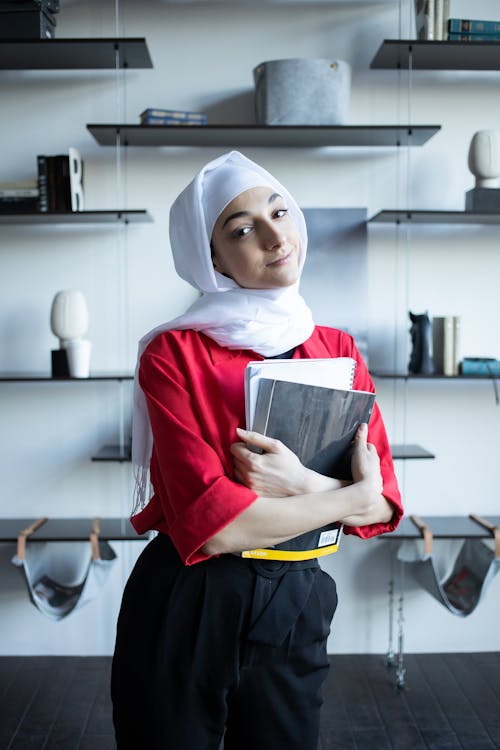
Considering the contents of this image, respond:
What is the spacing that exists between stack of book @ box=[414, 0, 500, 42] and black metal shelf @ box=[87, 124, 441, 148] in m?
0.33

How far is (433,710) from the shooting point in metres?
2.67

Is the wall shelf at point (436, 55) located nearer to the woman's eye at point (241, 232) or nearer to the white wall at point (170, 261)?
the white wall at point (170, 261)

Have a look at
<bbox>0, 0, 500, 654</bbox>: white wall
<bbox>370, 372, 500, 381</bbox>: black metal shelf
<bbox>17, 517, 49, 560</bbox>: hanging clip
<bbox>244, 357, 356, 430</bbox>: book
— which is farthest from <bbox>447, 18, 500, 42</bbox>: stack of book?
<bbox>17, 517, 49, 560</bbox>: hanging clip

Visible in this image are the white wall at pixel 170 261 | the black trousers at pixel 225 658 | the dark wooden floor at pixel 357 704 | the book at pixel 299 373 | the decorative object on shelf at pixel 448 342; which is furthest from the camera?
the white wall at pixel 170 261

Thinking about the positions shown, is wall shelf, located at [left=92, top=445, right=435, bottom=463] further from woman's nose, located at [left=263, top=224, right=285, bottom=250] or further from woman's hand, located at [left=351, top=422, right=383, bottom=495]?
woman's nose, located at [left=263, top=224, right=285, bottom=250]

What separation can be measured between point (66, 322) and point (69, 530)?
0.79m

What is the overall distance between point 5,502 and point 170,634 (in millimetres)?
1961

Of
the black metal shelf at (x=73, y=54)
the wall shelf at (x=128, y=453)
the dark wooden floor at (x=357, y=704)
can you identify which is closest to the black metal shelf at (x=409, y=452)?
the wall shelf at (x=128, y=453)

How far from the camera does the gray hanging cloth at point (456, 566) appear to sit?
2.80m

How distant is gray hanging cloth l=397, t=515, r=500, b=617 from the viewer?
280cm

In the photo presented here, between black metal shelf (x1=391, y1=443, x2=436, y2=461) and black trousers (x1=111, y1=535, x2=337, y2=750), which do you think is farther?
black metal shelf (x1=391, y1=443, x2=436, y2=461)

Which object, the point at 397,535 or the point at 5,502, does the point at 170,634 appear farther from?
the point at 5,502

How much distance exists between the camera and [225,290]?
137 centimetres

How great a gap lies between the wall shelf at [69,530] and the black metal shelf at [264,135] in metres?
1.45
